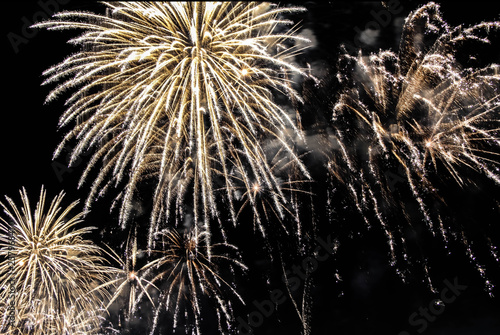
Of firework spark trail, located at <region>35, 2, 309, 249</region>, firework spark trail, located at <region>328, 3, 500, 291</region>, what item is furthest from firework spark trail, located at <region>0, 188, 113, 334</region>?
firework spark trail, located at <region>328, 3, 500, 291</region>

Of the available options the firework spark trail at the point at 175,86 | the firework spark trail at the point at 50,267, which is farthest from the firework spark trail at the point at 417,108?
the firework spark trail at the point at 50,267

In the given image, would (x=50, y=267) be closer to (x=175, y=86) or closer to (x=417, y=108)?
(x=175, y=86)

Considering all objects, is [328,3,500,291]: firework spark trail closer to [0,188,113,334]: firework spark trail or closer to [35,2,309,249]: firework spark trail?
[35,2,309,249]: firework spark trail

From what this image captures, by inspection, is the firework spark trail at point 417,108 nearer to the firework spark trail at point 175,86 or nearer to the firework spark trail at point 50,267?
the firework spark trail at point 175,86
